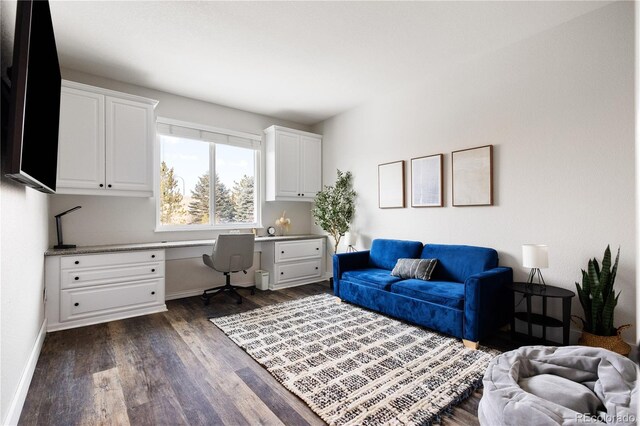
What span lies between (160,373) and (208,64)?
3.05m

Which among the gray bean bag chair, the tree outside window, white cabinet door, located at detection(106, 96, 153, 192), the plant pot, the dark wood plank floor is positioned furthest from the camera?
the tree outside window

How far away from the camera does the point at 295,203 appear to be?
5.46 m

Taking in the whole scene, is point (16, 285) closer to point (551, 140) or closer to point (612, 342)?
point (612, 342)

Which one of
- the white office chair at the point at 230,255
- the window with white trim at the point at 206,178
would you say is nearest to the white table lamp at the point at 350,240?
the window with white trim at the point at 206,178

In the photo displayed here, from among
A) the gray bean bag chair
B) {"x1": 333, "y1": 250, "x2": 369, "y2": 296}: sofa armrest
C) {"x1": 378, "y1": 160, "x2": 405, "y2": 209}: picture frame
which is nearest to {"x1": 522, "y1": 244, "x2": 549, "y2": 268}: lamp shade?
the gray bean bag chair

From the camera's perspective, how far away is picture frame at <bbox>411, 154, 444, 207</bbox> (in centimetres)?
362

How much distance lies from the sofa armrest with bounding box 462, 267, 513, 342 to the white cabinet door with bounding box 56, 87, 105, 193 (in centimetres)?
387

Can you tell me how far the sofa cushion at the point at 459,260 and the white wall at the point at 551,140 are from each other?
0.17 meters

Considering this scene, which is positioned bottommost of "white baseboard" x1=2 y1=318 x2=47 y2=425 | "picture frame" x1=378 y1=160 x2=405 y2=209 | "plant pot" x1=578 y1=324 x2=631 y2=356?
"white baseboard" x1=2 y1=318 x2=47 y2=425

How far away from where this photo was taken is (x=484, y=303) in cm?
257

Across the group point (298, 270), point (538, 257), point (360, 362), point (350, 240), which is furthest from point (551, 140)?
point (298, 270)

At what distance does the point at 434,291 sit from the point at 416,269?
0.47 meters

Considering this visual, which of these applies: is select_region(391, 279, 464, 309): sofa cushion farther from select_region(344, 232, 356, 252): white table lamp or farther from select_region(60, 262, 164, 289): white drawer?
select_region(60, 262, 164, 289): white drawer

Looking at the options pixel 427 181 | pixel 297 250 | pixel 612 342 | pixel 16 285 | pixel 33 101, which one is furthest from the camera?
pixel 297 250
